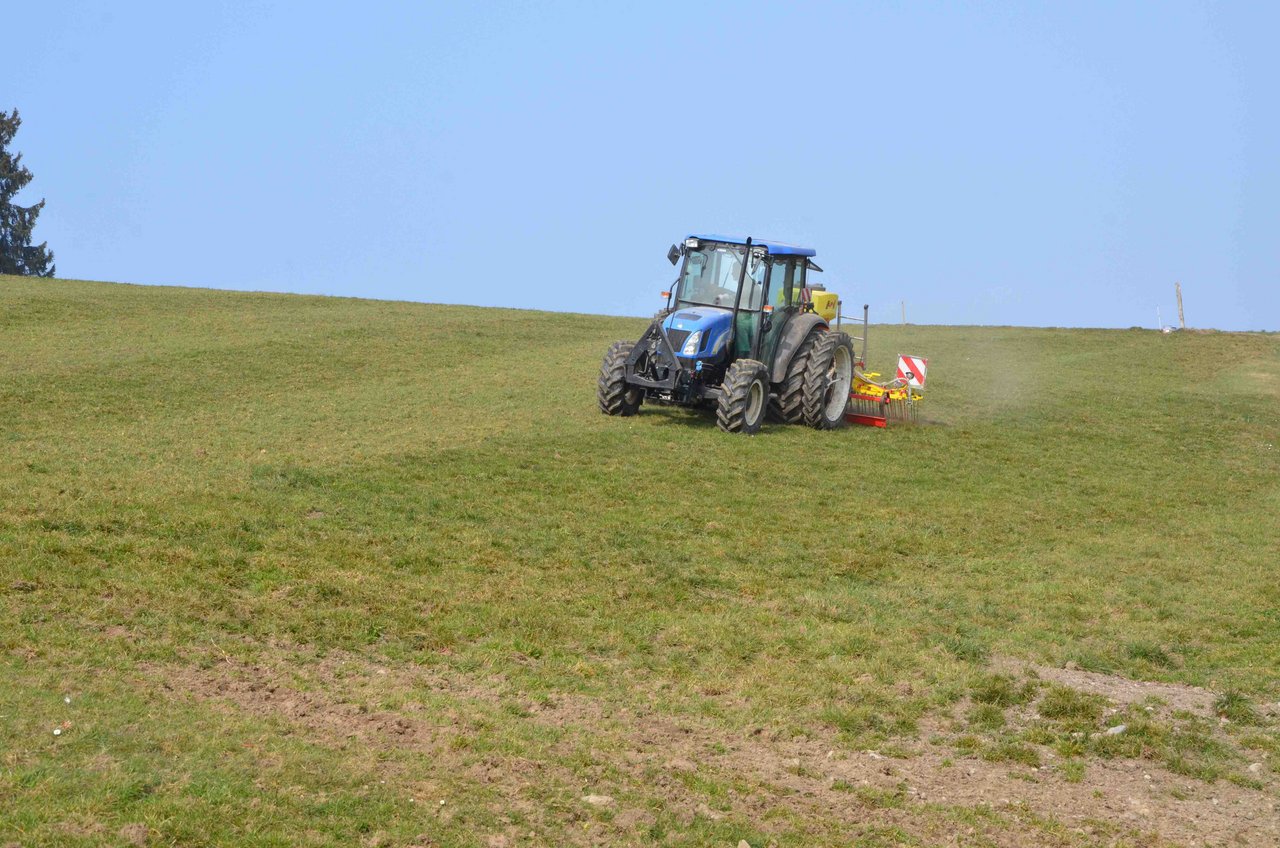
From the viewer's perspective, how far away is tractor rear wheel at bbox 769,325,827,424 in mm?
19453

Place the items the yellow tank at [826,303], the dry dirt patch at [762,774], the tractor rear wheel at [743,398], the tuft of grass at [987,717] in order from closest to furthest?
the dry dirt patch at [762,774] → the tuft of grass at [987,717] → the tractor rear wheel at [743,398] → the yellow tank at [826,303]

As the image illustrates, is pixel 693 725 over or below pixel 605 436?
below

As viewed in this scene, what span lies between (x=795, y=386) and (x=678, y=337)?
2128 millimetres

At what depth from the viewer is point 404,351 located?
26.5 meters

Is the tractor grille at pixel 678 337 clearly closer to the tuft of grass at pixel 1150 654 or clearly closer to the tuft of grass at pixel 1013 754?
the tuft of grass at pixel 1150 654

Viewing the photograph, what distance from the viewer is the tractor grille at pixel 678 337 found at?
1838 cm

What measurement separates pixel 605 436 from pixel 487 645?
27.4 feet

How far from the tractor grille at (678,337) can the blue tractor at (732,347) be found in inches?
0.5

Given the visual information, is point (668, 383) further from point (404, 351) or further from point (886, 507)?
point (404, 351)

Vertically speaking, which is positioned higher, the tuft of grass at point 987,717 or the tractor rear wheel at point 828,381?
the tractor rear wheel at point 828,381

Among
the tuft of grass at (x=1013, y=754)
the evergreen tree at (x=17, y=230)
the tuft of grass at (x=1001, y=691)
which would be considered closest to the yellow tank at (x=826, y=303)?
the tuft of grass at (x=1001, y=691)

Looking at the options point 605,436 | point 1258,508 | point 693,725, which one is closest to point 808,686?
point 693,725

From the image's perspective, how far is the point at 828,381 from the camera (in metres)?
19.8

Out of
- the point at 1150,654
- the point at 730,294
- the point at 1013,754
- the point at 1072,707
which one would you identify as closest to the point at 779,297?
the point at 730,294
